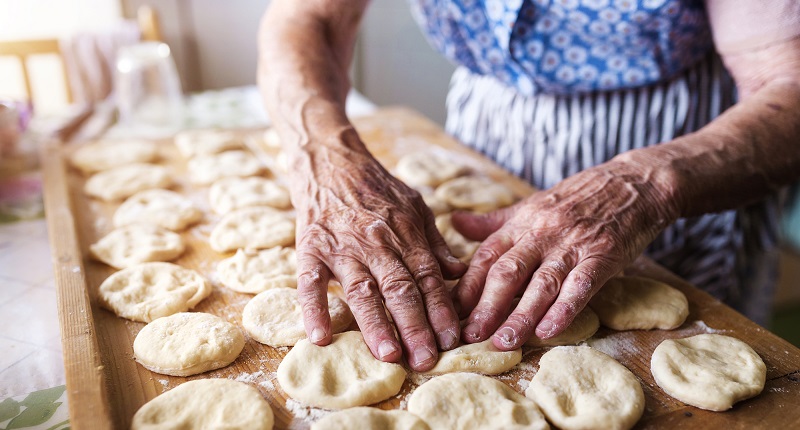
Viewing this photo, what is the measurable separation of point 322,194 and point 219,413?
1.92 feet

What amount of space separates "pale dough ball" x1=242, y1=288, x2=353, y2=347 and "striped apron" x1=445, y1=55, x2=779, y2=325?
1.07m

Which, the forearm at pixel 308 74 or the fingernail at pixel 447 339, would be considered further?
the forearm at pixel 308 74

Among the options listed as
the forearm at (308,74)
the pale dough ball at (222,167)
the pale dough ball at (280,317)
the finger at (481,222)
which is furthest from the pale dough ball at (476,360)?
the pale dough ball at (222,167)

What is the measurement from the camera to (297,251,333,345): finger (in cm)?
127

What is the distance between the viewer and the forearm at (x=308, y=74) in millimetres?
1682

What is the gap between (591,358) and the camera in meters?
1.28

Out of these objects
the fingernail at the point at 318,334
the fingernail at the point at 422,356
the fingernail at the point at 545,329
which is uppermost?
the fingernail at the point at 545,329

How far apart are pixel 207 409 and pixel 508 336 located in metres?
0.60

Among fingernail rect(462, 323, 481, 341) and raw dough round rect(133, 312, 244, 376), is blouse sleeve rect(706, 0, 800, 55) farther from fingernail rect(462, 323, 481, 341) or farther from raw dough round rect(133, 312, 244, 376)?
raw dough round rect(133, 312, 244, 376)

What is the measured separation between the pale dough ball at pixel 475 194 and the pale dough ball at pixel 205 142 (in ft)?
3.06

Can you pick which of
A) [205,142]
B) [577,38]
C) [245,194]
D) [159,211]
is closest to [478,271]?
[577,38]

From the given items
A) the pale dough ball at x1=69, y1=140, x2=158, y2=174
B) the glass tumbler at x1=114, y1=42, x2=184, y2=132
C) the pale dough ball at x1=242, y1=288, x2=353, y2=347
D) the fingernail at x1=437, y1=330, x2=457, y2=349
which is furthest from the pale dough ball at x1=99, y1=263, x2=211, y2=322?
the glass tumbler at x1=114, y1=42, x2=184, y2=132

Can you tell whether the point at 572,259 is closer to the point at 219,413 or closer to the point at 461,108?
the point at 219,413

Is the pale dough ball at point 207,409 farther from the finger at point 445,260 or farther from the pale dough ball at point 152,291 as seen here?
the finger at point 445,260
